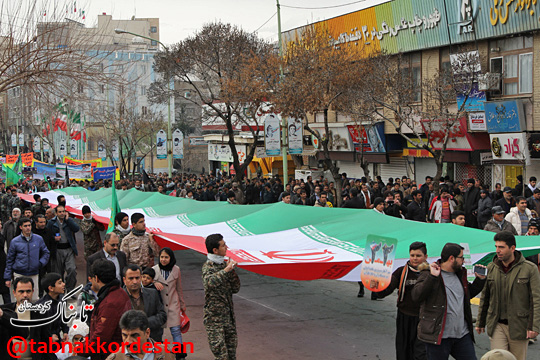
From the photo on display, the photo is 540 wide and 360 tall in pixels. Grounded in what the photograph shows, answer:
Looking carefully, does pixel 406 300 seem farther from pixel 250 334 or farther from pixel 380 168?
pixel 380 168

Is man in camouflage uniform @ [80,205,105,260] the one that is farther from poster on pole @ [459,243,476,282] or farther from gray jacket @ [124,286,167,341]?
poster on pole @ [459,243,476,282]

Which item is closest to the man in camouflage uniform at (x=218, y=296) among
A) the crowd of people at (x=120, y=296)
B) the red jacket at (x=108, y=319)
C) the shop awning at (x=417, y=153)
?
the crowd of people at (x=120, y=296)

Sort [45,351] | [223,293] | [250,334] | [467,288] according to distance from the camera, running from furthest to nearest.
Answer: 1. [250,334]
2. [223,293]
3. [467,288]
4. [45,351]

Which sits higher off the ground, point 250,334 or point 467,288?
point 467,288

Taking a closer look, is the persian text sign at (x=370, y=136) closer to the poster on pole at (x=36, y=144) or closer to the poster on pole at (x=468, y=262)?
the poster on pole at (x=468, y=262)

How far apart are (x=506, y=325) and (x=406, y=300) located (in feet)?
3.20

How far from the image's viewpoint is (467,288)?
6586mm

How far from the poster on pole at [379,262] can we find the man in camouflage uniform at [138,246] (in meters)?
3.58

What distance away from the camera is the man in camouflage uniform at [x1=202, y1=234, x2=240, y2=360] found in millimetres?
7500

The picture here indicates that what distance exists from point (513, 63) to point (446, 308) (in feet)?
62.6

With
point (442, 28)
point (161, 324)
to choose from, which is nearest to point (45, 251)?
point (161, 324)

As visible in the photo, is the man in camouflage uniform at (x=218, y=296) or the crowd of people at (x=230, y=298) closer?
the crowd of people at (x=230, y=298)

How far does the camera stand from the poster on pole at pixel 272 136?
2475 centimetres

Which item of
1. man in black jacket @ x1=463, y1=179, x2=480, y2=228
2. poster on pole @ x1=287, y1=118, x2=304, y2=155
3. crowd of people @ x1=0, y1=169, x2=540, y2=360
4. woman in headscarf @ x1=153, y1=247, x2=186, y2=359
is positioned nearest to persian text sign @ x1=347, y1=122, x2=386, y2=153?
poster on pole @ x1=287, y1=118, x2=304, y2=155
